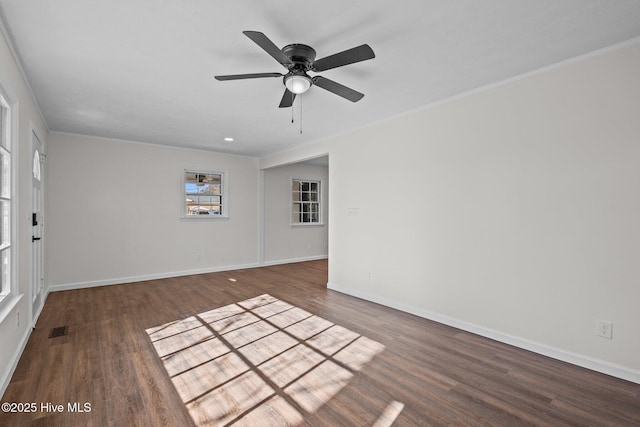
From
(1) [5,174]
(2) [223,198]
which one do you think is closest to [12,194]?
(1) [5,174]

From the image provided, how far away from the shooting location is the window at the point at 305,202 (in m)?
7.86

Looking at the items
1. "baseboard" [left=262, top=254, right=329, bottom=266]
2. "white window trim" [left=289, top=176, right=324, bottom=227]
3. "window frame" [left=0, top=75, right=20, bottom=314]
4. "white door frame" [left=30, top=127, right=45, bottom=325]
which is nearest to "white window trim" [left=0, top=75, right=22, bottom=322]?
"window frame" [left=0, top=75, right=20, bottom=314]

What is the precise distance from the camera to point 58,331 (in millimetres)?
3275

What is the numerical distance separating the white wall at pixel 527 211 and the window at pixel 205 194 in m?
3.70

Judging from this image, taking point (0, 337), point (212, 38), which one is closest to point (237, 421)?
point (0, 337)

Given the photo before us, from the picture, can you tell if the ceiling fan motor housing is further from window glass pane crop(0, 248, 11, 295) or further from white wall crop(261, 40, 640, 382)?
window glass pane crop(0, 248, 11, 295)

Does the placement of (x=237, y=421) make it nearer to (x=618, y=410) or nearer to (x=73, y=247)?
(x=618, y=410)

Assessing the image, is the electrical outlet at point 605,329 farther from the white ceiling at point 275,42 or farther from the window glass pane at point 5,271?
the window glass pane at point 5,271

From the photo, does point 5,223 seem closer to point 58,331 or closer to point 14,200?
point 14,200

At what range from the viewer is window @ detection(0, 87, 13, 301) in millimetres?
2432

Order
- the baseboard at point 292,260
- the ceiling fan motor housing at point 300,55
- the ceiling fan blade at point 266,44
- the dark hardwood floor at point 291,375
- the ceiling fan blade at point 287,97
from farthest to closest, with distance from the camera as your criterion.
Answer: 1. the baseboard at point 292,260
2. the ceiling fan blade at point 287,97
3. the ceiling fan motor housing at point 300,55
4. the dark hardwood floor at point 291,375
5. the ceiling fan blade at point 266,44

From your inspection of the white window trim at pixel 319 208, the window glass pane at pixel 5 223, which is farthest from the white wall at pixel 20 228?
the white window trim at pixel 319 208

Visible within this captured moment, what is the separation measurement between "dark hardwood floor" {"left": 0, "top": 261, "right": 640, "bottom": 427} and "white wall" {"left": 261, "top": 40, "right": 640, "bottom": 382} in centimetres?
31

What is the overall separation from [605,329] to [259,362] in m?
2.73
